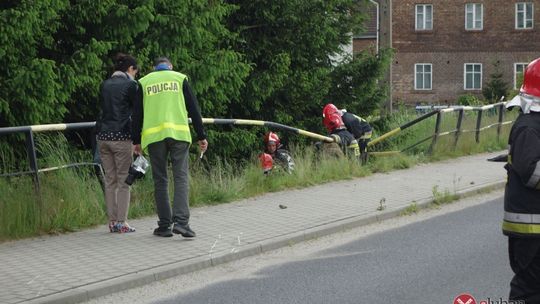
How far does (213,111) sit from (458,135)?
257 inches

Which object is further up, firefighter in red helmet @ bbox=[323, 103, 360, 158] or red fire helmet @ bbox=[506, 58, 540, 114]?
red fire helmet @ bbox=[506, 58, 540, 114]

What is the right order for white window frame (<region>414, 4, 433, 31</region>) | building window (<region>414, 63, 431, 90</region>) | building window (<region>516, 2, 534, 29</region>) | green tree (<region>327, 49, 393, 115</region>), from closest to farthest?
1. green tree (<region>327, 49, 393, 115</region>)
2. building window (<region>516, 2, 534, 29</region>)
3. white window frame (<region>414, 4, 433, 31</region>)
4. building window (<region>414, 63, 431, 90</region>)

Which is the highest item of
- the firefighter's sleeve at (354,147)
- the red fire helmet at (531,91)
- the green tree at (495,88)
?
the red fire helmet at (531,91)

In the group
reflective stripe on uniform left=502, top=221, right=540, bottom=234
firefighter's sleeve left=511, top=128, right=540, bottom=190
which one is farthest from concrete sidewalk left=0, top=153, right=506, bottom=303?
firefighter's sleeve left=511, top=128, right=540, bottom=190

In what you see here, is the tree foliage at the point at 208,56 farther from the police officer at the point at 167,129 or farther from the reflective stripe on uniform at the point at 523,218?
the reflective stripe on uniform at the point at 523,218

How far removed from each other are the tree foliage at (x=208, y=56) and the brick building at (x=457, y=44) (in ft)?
95.7

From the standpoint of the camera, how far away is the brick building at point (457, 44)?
47.0m

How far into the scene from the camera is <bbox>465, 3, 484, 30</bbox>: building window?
47.5 metres

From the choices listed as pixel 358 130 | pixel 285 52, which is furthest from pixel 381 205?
pixel 285 52

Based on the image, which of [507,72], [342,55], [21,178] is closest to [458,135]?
[342,55]

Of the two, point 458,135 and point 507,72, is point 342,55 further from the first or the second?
point 507,72

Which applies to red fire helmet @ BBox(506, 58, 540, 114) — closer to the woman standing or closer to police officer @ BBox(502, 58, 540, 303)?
police officer @ BBox(502, 58, 540, 303)

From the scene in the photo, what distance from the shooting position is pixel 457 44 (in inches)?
1886

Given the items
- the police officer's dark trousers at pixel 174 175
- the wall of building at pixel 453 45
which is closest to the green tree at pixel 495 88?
the wall of building at pixel 453 45
